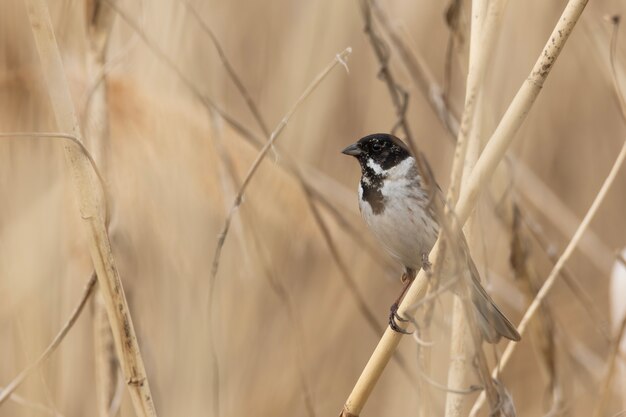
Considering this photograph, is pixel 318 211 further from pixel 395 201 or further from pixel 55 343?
pixel 55 343

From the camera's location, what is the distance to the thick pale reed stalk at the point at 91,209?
141 cm

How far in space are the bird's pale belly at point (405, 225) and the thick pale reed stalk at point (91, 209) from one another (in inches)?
39.6

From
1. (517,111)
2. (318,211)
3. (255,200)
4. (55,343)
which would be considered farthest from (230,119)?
(517,111)

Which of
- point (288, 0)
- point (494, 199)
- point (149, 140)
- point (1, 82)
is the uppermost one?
point (288, 0)

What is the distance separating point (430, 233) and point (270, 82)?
93 cm

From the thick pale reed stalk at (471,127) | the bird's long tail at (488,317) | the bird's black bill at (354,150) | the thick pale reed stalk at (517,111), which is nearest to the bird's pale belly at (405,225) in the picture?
the bird's black bill at (354,150)

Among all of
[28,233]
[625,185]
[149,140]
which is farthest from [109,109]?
[625,185]

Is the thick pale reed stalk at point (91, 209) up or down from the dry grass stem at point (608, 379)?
→ up

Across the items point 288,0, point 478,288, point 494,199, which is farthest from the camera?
point 288,0

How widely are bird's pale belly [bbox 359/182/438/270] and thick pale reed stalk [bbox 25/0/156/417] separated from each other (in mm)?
1005

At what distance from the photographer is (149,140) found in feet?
8.33

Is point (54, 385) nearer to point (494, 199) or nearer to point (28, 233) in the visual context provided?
point (28, 233)

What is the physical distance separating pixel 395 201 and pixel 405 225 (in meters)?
0.07

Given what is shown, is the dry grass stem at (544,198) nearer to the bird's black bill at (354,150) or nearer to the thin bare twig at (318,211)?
the bird's black bill at (354,150)
